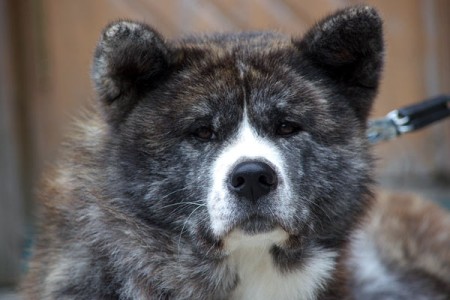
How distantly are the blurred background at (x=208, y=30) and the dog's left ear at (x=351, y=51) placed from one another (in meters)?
2.97

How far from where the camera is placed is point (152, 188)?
3633 mm

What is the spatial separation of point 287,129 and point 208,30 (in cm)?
331

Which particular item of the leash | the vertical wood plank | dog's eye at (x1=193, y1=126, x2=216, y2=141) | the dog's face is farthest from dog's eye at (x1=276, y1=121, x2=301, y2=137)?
the vertical wood plank

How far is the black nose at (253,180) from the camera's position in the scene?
3340 millimetres

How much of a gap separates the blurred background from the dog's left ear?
9.74ft

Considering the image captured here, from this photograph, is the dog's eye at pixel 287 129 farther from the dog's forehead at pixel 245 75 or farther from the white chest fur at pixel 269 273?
the white chest fur at pixel 269 273

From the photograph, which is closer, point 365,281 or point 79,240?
point 79,240

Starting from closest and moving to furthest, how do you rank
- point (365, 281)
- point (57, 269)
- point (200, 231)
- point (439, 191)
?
point (200, 231) → point (57, 269) → point (365, 281) → point (439, 191)

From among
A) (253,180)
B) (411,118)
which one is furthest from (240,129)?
(411,118)

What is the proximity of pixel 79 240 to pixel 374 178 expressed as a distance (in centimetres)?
120

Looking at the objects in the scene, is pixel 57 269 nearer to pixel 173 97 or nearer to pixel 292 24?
pixel 173 97

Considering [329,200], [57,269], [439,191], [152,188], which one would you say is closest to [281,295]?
[329,200]

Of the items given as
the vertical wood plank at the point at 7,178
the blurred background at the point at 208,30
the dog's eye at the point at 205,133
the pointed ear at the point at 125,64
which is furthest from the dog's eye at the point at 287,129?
the blurred background at the point at 208,30

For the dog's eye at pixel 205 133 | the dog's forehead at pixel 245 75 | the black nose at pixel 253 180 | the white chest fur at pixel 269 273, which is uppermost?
the dog's forehead at pixel 245 75
